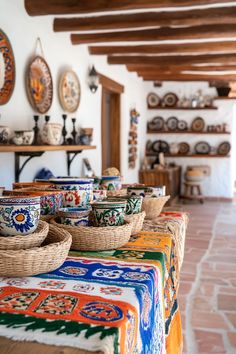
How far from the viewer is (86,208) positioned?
1.48 meters

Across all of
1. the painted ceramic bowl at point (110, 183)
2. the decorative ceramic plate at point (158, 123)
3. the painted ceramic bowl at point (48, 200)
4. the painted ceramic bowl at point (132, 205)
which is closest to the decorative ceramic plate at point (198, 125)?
the decorative ceramic plate at point (158, 123)

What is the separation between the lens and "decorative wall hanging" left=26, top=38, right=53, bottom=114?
142 inches

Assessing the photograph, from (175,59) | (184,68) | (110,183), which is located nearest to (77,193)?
(110,183)

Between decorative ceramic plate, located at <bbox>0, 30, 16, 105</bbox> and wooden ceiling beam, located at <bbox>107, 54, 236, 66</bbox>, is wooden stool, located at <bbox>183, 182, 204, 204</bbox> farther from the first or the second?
decorative ceramic plate, located at <bbox>0, 30, 16, 105</bbox>

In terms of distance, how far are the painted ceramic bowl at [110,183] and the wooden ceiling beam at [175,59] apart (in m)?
4.30

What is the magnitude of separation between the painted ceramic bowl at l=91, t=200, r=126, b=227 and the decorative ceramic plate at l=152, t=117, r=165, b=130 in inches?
324

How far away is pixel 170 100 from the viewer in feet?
30.8

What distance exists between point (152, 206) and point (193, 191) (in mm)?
7785

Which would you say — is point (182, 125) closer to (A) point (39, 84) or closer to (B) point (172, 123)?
(B) point (172, 123)

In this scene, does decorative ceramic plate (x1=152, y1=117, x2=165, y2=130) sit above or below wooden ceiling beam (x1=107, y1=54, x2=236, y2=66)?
below

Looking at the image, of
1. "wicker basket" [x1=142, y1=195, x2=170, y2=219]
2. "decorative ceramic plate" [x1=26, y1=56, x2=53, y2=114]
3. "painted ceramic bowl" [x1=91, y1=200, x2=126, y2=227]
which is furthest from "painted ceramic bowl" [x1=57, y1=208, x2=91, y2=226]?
"decorative ceramic plate" [x1=26, y1=56, x2=53, y2=114]

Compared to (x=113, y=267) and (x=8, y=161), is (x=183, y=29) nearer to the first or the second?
(x=8, y=161)

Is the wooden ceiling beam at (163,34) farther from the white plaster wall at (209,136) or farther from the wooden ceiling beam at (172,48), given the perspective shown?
Answer: the white plaster wall at (209,136)

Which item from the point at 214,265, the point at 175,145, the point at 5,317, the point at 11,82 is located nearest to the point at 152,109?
the point at 175,145
